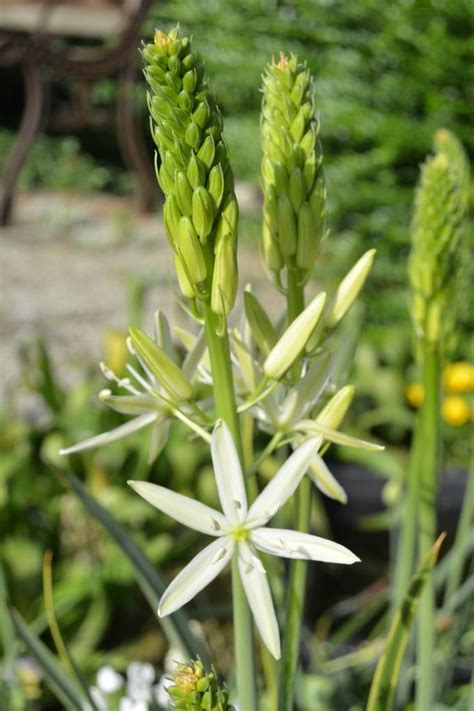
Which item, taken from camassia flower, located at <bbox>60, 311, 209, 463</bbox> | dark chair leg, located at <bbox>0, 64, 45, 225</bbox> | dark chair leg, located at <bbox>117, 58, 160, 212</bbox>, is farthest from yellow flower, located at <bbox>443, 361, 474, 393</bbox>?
dark chair leg, located at <bbox>117, 58, 160, 212</bbox>

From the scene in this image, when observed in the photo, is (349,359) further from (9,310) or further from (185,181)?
(9,310)

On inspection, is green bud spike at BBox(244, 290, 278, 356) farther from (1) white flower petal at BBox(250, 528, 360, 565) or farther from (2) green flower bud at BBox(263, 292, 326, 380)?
(1) white flower petal at BBox(250, 528, 360, 565)

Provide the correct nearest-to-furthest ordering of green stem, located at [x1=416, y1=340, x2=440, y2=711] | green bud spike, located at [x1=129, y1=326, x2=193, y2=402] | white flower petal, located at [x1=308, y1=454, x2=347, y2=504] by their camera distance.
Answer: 1. green bud spike, located at [x1=129, y1=326, x2=193, y2=402]
2. white flower petal, located at [x1=308, y1=454, x2=347, y2=504]
3. green stem, located at [x1=416, y1=340, x2=440, y2=711]

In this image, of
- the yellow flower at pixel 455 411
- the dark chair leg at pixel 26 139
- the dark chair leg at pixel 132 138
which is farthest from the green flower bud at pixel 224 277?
the dark chair leg at pixel 132 138

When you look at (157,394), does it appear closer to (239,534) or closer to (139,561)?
(239,534)

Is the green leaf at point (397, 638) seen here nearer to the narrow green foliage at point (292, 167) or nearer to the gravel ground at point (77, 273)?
the narrow green foliage at point (292, 167)

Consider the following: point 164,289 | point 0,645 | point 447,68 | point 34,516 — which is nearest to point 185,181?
point 0,645
